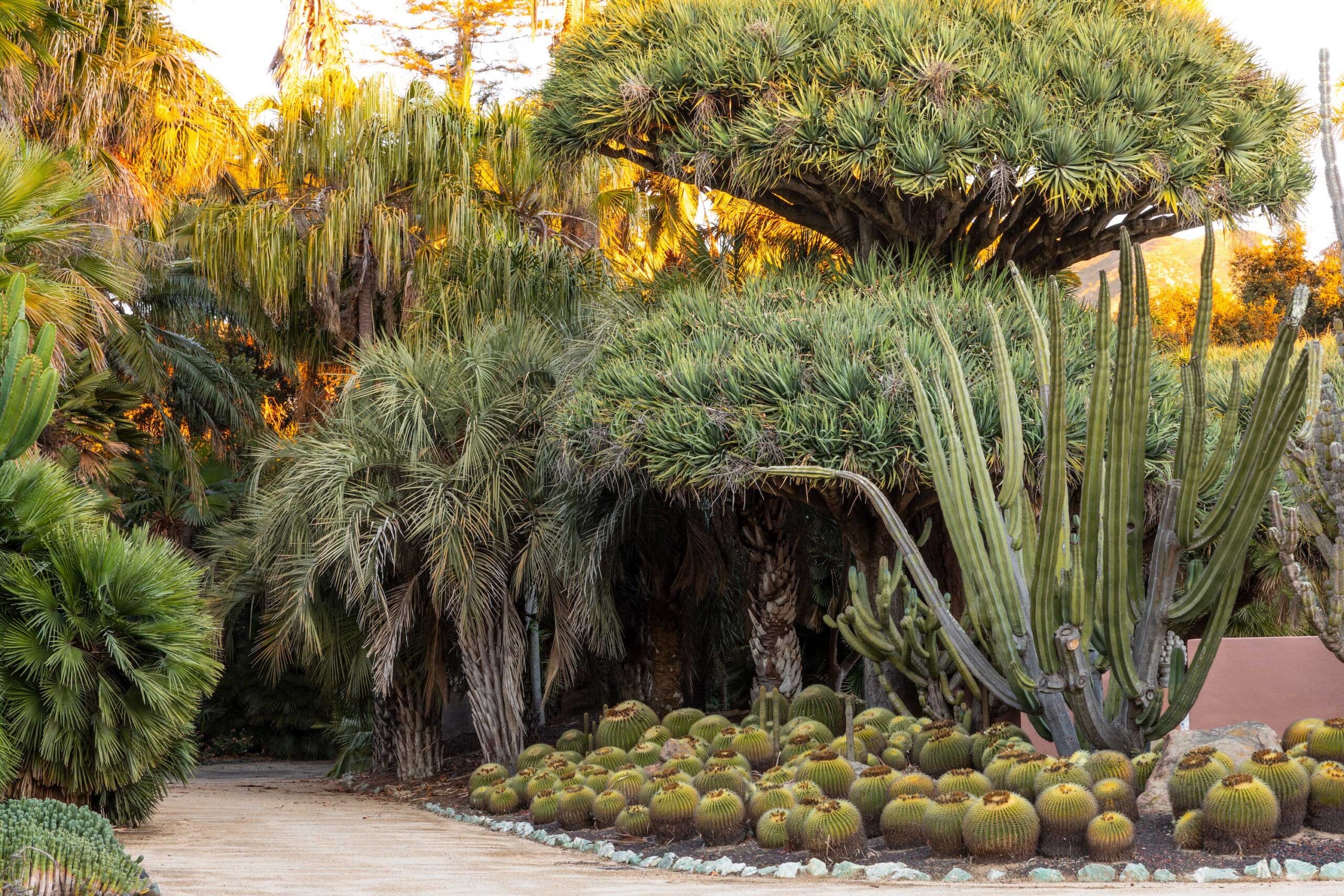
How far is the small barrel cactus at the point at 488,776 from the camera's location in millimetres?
11156

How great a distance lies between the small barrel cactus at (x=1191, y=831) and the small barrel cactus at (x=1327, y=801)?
59 centimetres

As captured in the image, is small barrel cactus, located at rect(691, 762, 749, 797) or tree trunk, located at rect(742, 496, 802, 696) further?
tree trunk, located at rect(742, 496, 802, 696)

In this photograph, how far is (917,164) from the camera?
1057 cm

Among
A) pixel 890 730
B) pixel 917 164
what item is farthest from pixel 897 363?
pixel 890 730

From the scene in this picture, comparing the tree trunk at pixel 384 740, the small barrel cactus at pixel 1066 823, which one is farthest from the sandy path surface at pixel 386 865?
the tree trunk at pixel 384 740

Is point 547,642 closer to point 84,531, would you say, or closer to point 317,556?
point 317,556

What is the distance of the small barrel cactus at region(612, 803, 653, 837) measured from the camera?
817 centimetres

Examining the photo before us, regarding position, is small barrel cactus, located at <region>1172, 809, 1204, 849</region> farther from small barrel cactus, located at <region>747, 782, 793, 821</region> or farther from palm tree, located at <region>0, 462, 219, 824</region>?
palm tree, located at <region>0, 462, 219, 824</region>

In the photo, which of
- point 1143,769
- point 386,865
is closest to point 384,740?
point 386,865

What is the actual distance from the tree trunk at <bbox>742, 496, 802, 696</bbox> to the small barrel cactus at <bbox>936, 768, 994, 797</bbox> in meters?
4.86

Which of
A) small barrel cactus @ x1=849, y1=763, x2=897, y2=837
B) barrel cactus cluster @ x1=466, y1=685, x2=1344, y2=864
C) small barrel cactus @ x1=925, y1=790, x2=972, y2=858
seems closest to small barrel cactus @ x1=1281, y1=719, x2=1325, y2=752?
barrel cactus cluster @ x1=466, y1=685, x2=1344, y2=864

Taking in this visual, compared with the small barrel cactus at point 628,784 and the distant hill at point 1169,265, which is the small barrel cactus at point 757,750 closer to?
the small barrel cactus at point 628,784

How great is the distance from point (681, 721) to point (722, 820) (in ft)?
12.0

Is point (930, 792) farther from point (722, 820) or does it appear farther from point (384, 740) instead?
point (384, 740)
